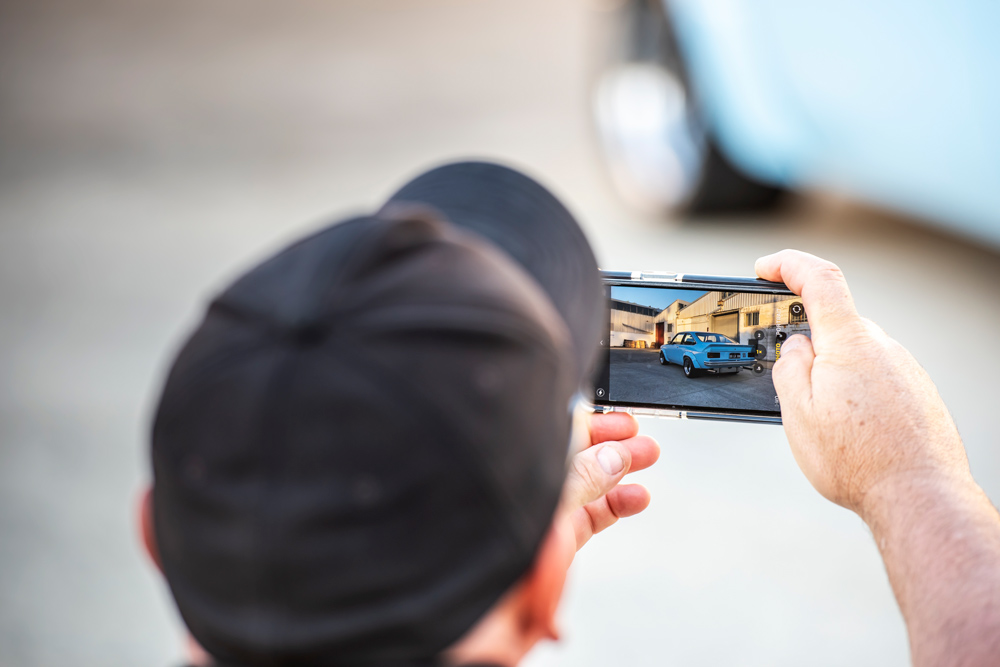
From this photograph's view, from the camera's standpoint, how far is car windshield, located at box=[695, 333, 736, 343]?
3.22 ft

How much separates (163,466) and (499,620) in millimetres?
209

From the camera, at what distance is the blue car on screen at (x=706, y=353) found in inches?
38.4

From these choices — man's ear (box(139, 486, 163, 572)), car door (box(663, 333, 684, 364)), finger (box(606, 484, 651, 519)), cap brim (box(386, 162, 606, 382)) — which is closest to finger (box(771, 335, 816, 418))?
car door (box(663, 333, 684, 364))

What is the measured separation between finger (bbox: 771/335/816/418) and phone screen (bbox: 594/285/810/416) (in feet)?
0.06

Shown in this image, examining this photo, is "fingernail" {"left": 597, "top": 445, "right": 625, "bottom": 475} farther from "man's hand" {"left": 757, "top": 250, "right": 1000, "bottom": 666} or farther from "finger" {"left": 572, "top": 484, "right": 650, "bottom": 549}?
"man's hand" {"left": 757, "top": 250, "right": 1000, "bottom": 666}

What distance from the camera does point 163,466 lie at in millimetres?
415

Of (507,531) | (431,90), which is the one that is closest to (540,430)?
(507,531)

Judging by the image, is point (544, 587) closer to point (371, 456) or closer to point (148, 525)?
point (371, 456)

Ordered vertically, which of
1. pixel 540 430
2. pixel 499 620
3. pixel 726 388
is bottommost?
pixel 726 388

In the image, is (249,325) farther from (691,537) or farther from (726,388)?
(691,537)

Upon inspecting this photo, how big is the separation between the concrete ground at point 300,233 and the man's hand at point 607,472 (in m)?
0.41

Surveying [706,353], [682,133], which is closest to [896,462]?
[706,353]

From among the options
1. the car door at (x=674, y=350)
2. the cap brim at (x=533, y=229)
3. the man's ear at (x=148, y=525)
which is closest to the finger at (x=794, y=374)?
the car door at (x=674, y=350)

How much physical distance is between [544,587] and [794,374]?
59cm
